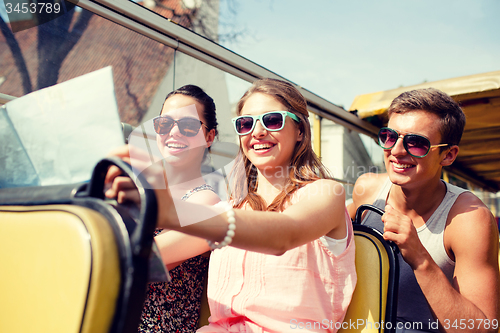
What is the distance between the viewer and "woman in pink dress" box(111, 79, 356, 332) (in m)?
0.85

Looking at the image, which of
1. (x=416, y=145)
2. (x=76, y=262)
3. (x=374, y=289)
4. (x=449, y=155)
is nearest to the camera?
(x=76, y=262)

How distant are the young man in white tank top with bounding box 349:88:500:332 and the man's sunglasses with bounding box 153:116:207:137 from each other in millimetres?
908

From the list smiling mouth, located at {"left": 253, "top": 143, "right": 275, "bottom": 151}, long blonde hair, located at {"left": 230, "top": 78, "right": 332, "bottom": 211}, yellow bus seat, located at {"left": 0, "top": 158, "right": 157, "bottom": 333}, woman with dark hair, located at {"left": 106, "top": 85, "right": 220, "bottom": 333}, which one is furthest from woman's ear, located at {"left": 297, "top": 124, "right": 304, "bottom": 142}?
yellow bus seat, located at {"left": 0, "top": 158, "right": 157, "bottom": 333}

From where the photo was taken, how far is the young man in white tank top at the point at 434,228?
1.40 meters

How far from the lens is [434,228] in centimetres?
174

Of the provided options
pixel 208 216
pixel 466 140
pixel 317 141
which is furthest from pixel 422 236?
pixel 466 140

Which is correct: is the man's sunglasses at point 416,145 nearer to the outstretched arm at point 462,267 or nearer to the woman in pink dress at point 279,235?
the outstretched arm at point 462,267

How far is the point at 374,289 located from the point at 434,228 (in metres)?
0.64

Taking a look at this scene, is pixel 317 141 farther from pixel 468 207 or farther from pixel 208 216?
pixel 208 216

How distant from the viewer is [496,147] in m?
4.17

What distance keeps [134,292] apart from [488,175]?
7.18 m

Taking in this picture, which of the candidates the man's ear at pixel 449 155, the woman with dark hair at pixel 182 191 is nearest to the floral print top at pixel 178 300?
the woman with dark hair at pixel 182 191

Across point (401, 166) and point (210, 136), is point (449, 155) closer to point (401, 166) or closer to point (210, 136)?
point (401, 166)

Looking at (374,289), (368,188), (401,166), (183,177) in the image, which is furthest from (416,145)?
(183,177)
